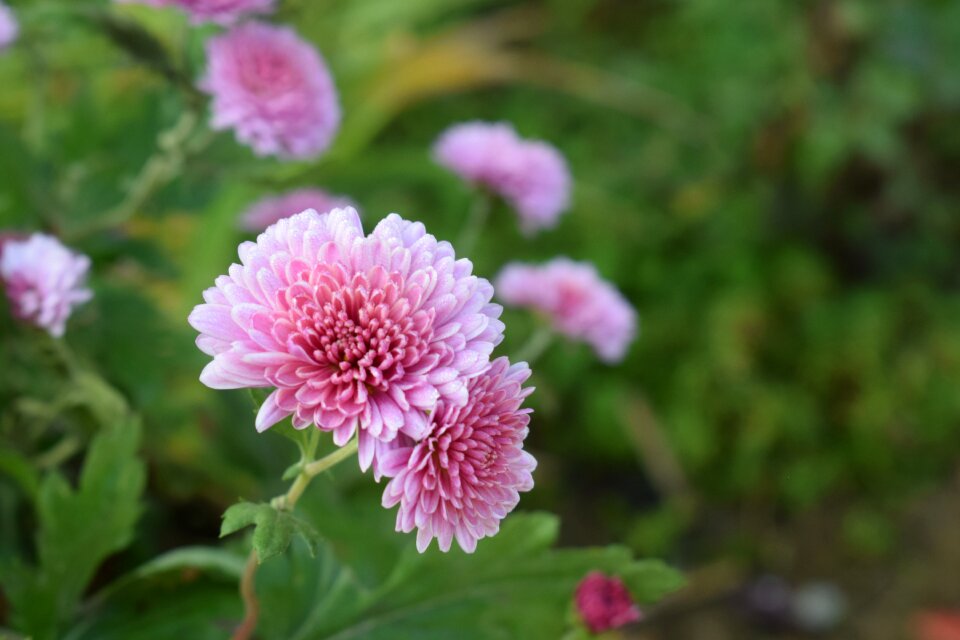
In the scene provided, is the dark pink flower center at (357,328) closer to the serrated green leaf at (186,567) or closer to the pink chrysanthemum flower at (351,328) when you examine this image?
the pink chrysanthemum flower at (351,328)

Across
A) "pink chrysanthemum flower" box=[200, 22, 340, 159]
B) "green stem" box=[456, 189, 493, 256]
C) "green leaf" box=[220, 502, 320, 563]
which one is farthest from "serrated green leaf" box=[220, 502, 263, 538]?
"green stem" box=[456, 189, 493, 256]

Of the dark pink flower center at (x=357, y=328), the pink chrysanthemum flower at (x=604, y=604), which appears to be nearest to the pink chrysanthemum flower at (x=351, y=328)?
the dark pink flower center at (x=357, y=328)

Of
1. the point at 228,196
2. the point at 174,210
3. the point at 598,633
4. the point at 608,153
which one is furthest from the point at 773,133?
the point at 598,633

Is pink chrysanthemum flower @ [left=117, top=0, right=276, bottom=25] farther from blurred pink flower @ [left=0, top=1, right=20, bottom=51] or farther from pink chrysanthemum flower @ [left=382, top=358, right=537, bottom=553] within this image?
pink chrysanthemum flower @ [left=382, top=358, right=537, bottom=553]

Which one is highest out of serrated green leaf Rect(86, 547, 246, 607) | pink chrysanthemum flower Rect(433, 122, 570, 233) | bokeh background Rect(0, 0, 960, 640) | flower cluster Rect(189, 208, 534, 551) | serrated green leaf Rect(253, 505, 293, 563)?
bokeh background Rect(0, 0, 960, 640)

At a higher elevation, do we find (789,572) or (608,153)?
(608,153)

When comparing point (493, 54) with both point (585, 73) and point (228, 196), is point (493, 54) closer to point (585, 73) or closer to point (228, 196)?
point (585, 73)
